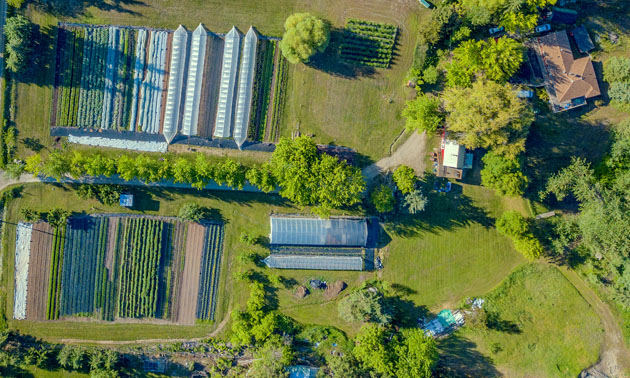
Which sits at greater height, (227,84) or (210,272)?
(227,84)

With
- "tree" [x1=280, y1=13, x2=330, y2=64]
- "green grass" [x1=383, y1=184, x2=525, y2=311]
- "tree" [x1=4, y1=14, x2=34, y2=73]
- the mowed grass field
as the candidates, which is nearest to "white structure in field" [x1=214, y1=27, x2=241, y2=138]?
the mowed grass field

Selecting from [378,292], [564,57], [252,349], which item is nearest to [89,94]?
[252,349]

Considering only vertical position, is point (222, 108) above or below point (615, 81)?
below

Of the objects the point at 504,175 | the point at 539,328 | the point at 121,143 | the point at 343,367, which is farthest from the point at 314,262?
the point at 539,328

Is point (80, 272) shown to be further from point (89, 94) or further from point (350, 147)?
point (350, 147)

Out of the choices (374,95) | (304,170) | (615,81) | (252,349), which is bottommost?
(252,349)

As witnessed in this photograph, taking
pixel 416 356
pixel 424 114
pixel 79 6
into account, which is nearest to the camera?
pixel 424 114

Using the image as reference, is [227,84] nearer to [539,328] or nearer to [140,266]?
[140,266]
